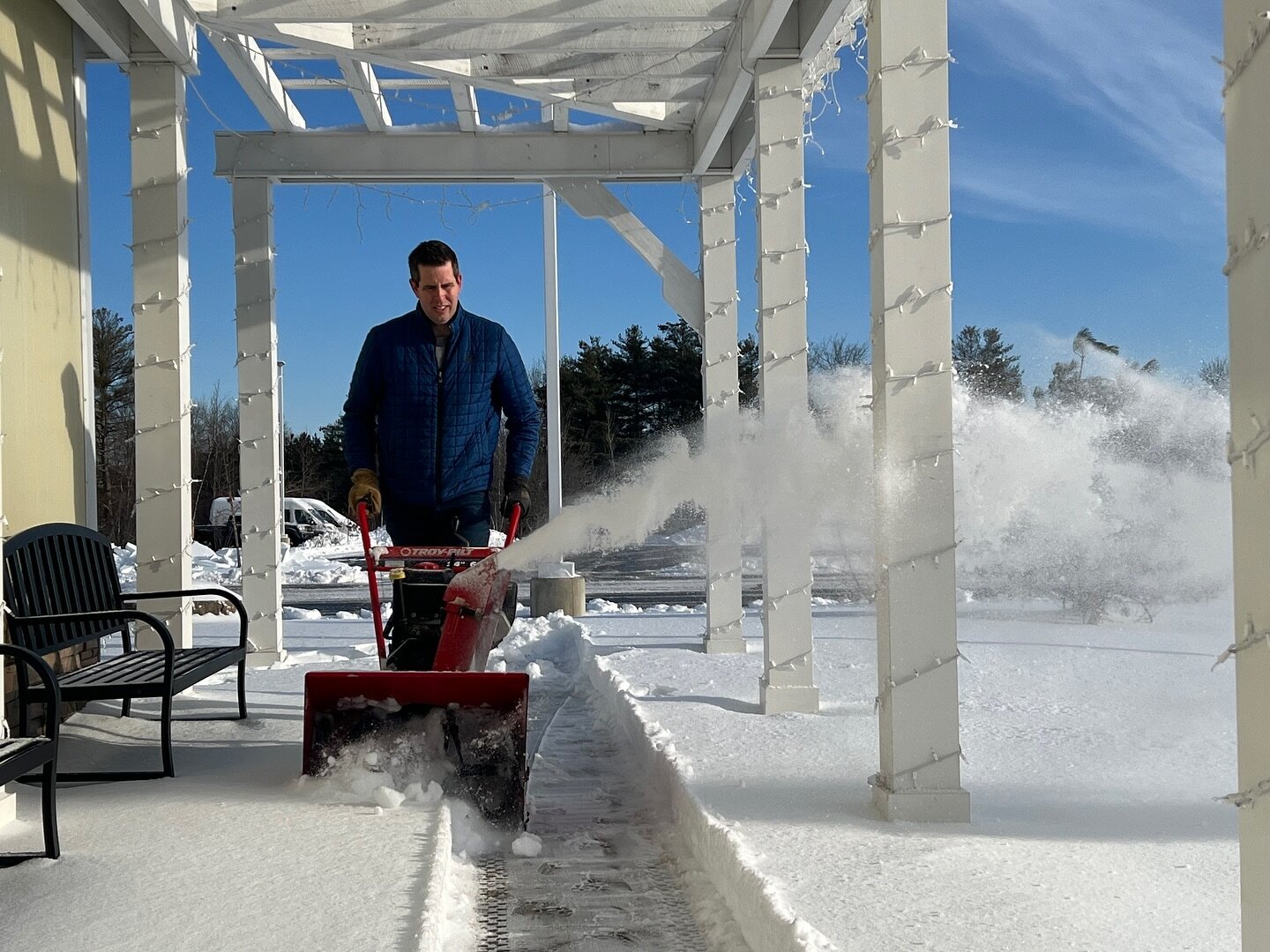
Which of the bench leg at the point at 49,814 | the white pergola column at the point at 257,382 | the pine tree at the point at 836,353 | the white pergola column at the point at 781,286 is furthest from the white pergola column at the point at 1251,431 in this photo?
the pine tree at the point at 836,353

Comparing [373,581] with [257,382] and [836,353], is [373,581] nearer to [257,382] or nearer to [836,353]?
[257,382]

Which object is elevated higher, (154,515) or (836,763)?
(154,515)

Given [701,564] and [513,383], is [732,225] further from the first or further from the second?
[701,564]

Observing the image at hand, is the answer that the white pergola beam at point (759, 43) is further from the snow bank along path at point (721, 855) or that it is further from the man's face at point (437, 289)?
the snow bank along path at point (721, 855)

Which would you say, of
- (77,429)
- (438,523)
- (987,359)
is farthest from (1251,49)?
(987,359)

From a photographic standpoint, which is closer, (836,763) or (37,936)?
(37,936)

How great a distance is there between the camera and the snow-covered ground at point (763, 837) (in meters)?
2.43

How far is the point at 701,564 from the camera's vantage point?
2306 cm

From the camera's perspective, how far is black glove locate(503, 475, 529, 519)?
4.46 meters

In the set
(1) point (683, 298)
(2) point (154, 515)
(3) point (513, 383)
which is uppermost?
(1) point (683, 298)

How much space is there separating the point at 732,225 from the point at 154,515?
4.05 meters

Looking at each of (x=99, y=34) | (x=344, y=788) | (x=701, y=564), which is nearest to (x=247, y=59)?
(x=99, y=34)

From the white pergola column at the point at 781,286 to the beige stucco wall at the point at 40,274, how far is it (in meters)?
3.29

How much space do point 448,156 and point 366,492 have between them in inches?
140
